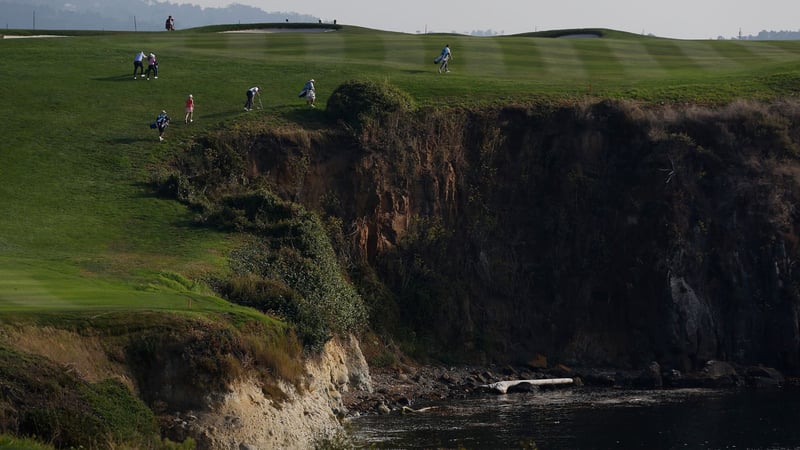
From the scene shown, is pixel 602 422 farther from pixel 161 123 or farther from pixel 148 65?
pixel 148 65

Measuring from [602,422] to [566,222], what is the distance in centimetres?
1744

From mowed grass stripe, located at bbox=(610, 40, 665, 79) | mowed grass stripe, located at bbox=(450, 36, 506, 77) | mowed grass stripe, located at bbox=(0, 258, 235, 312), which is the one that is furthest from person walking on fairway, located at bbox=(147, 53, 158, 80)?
mowed grass stripe, located at bbox=(0, 258, 235, 312)

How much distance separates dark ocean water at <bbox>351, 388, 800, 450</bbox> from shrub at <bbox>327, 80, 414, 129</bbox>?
16.1m

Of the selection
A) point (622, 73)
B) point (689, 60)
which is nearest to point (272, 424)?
point (622, 73)

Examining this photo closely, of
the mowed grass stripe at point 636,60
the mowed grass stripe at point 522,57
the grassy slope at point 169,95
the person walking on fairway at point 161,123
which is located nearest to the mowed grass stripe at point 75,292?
the grassy slope at point 169,95

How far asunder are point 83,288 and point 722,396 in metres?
25.0

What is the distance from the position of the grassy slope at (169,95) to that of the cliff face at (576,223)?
2997 millimetres

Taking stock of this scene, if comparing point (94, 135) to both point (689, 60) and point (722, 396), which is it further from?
point (689, 60)

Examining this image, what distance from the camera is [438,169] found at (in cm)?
5794

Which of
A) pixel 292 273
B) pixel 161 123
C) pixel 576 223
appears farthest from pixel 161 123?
pixel 576 223

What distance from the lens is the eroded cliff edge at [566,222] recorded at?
54781mm

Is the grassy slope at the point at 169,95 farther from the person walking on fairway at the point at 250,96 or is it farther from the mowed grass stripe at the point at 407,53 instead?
the person walking on fairway at the point at 250,96

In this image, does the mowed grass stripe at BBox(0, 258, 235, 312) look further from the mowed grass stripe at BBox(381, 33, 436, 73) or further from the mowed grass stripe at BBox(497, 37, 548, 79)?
the mowed grass stripe at BBox(497, 37, 548, 79)

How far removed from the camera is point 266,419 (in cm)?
3262
